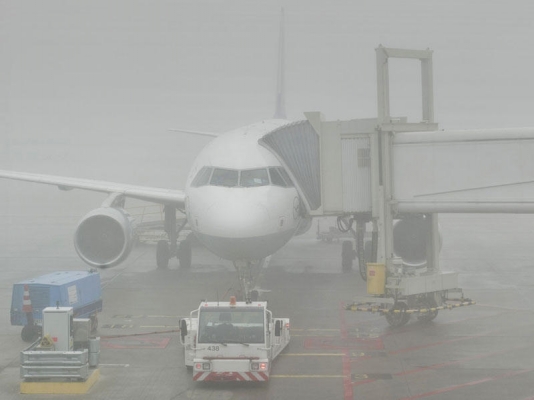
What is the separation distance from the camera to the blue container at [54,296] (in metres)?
20.1

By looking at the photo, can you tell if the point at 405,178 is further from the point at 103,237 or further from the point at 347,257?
the point at 103,237

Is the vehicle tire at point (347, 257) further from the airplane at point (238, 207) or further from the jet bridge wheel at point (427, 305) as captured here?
the jet bridge wheel at point (427, 305)

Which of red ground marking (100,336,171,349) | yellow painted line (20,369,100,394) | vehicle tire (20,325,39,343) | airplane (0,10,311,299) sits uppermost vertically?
airplane (0,10,311,299)

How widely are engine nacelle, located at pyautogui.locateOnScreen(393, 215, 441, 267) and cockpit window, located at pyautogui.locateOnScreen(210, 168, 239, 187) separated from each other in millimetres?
5896

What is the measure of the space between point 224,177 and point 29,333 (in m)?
6.50

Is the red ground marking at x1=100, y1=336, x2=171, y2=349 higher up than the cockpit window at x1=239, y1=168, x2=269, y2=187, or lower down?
lower down

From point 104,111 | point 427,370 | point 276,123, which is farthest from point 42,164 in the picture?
point 427,370

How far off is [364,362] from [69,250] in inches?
865

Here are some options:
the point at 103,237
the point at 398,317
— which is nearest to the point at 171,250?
the point at 103,237

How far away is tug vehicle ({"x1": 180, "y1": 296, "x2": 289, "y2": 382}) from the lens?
51.3ft

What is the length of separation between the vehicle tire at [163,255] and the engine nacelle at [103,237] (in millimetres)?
3887

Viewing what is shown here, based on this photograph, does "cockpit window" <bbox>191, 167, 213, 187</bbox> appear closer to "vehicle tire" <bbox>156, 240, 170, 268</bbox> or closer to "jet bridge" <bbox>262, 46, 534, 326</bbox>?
"jet bridge" <bbox>262, 46, 534, 326</bbox>

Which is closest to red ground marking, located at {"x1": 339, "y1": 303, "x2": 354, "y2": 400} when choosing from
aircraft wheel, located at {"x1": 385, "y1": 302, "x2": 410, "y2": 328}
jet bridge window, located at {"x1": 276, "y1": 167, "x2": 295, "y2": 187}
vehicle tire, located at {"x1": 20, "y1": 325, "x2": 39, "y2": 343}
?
aircraft wheel, located at {"x1": 385, "y1": 302, "x2": 410, "y2": 328}

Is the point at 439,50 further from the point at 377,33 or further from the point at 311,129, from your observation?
the point at 311,129
